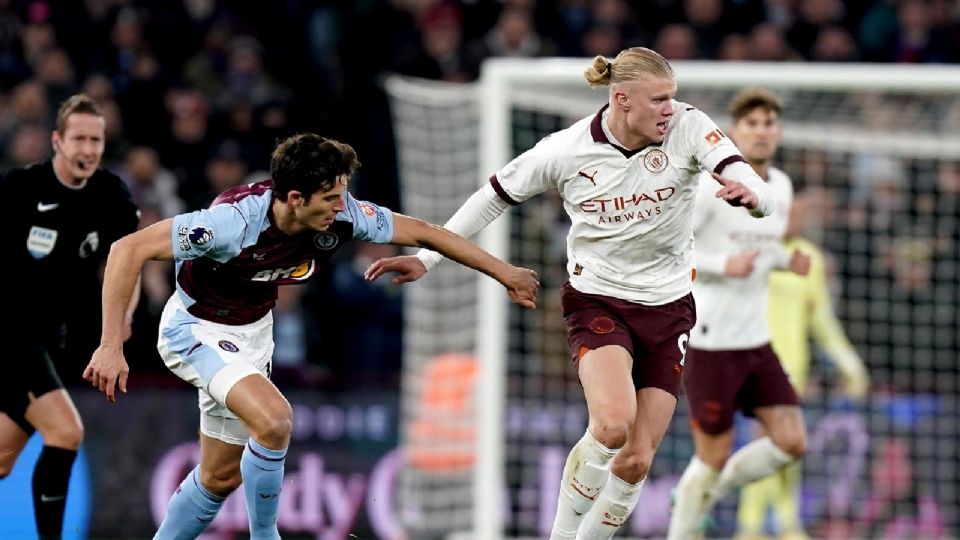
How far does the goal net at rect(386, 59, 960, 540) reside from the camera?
36.7 ft

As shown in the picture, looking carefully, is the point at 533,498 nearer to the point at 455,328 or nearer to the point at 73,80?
the point at 455,328

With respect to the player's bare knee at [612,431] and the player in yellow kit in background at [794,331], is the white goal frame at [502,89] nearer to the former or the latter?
the player in yellow kit in background at [794,331]

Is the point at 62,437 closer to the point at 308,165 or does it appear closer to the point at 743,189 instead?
the point at 308,165

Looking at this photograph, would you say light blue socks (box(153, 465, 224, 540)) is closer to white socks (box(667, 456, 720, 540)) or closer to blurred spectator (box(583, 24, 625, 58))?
white socks (box(667, 456, 720, 540))

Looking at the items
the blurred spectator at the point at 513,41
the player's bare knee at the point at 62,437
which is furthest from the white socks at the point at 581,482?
the blurred spectator at the point at 513,41

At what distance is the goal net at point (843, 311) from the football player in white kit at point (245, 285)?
14.9ft

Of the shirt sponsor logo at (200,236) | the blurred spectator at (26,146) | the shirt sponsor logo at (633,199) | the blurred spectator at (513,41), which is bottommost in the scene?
the shirt sponsor logo at (200,236)

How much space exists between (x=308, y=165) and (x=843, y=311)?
6.99 meters

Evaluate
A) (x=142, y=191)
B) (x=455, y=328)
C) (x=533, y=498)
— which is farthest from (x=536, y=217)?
(x=142, y=191)

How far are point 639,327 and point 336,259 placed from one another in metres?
6.58

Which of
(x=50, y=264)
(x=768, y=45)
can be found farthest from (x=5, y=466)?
(x=768, y=45)

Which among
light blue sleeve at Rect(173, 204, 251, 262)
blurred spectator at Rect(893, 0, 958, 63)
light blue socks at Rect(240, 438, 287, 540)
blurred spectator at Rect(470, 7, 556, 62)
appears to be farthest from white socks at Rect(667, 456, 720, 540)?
blurred spectator at Rect(893, 0, 958, 63)

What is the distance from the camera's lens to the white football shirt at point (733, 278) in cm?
801

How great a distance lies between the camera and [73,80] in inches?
527
